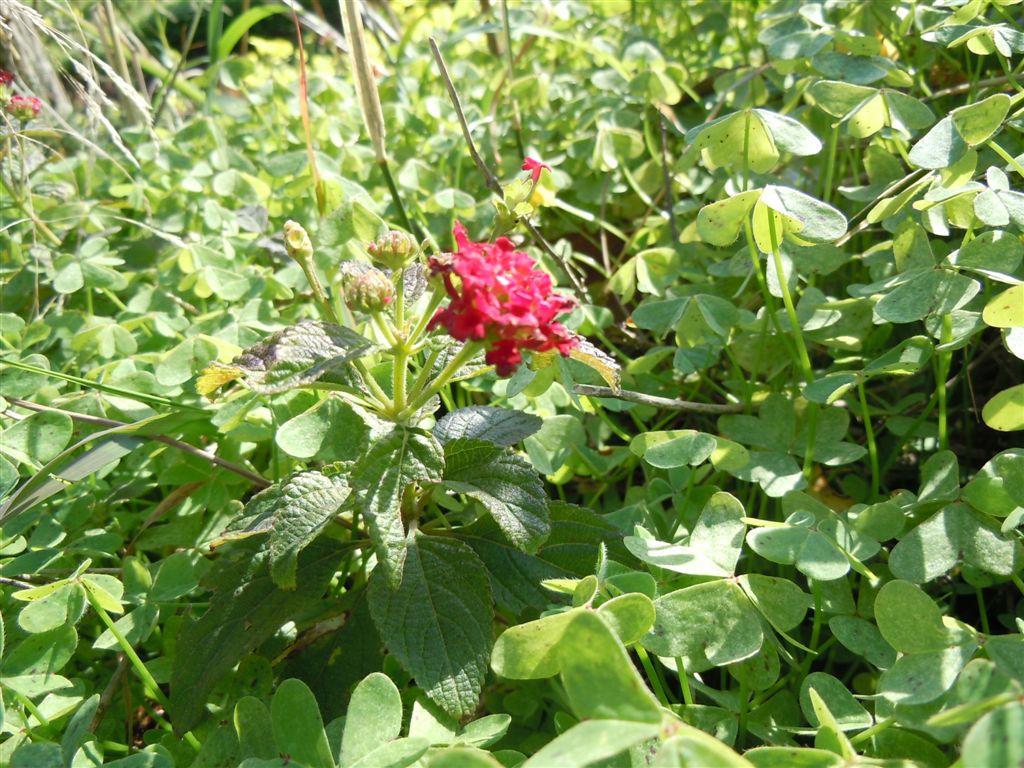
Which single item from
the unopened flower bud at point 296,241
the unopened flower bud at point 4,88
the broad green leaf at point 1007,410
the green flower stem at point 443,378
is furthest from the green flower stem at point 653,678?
the unopened flower bud at point 4,88

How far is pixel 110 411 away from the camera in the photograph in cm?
129

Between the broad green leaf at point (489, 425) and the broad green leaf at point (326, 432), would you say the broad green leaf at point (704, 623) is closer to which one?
the broad green leaf at point (489, 425)

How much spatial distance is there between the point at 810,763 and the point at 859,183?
1.13 meters

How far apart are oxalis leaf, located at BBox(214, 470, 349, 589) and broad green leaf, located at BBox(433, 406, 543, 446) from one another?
0.17 meters

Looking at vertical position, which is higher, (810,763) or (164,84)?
(164,84)

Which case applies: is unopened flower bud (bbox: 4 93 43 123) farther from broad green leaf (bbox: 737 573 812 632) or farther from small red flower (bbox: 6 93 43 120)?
broad green leaf (bbox: 737 573 812 632)

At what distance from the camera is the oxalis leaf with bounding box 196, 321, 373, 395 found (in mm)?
840

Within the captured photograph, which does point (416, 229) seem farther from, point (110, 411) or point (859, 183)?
point (859, 183)

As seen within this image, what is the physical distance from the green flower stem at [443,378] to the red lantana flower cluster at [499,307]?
0.03 m

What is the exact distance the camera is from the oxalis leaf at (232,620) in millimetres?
919

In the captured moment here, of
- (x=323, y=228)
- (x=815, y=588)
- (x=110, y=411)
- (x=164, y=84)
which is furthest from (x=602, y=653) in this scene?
(x=164, y=84)

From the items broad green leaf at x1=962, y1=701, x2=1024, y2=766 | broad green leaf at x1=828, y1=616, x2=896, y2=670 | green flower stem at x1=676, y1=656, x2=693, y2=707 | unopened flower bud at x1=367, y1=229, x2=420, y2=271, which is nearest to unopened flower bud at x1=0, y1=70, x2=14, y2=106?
unopened flower bud at x1=367, y1=229, x2=420, y2=271

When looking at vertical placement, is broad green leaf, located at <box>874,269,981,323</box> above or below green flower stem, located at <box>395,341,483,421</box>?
below

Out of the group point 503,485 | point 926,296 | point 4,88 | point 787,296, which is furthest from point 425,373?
point 4,88
